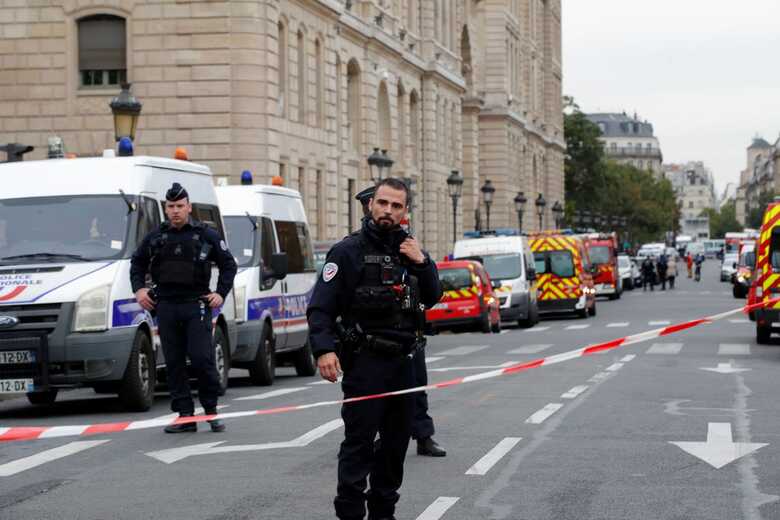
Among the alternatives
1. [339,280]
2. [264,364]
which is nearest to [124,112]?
[264,364]

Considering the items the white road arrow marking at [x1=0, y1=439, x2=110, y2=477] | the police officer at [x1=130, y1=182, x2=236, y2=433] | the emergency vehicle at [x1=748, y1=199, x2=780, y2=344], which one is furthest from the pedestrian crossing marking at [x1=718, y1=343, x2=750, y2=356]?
the white road arrow marking at [x1=0, y1=439, x2=110, y2=477]

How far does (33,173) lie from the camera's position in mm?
16781

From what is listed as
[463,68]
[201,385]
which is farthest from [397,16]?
[201,385]

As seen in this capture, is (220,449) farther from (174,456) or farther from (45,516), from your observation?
(45,516)

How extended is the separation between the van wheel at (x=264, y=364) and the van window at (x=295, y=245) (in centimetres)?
149

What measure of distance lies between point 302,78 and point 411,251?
132 feet

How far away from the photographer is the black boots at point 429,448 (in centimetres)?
1204

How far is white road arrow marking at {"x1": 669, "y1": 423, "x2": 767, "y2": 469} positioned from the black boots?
1792mm

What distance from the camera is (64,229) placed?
16.4m

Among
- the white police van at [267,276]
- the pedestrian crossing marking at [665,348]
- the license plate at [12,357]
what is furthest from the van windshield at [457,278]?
the license plate at [12,357]

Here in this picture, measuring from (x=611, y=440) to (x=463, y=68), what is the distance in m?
70.9

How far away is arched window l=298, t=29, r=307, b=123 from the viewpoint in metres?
47.8

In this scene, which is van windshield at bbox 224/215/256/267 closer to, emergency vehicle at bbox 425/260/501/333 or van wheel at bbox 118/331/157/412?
van wheel at bbox 118/331/157/412

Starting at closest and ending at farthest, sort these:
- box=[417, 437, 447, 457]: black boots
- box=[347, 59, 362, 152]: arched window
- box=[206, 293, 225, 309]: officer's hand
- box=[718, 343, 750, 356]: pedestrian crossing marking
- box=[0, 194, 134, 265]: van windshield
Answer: box=[417, 437, 447, 457]: black boots < box=[206, 293, 225, 309]: officer's hand < box=[0, 194, 134, 265]: van windshield < box=[718, 343, 750, 356]: pedestrian crossing marking < box=[347, 59, 362, 152]: arched window
